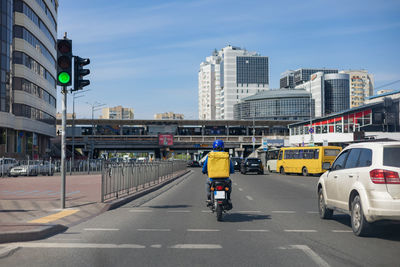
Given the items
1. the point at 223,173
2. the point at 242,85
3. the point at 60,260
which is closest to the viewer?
the point at 60,260

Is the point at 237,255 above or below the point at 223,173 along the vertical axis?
below

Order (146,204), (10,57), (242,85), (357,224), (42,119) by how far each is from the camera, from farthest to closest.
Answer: (242,85) → (42,119) → (10,57) → (146,204) → (357,224)

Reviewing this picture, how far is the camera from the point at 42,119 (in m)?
63.8

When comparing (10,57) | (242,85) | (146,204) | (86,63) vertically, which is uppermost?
(242,85)

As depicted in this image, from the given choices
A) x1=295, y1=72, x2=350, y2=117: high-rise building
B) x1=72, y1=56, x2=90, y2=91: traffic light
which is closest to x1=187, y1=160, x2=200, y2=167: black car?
x1=72, y1=56, x2=90, y2=91: traffic light

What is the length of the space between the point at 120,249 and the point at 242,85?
189m

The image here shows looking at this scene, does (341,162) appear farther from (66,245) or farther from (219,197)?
(66,245)

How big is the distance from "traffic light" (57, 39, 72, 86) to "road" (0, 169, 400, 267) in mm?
3673

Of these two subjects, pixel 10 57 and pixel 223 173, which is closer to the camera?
pixel 223 173

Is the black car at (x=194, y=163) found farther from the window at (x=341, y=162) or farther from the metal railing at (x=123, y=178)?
the window at (x=341, y=162)

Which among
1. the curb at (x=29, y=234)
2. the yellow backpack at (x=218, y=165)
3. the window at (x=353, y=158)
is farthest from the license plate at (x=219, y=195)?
the curb at (x=29, y=234)

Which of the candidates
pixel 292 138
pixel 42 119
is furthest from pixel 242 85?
pixel 42 119

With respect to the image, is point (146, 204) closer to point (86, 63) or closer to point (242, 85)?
point (86, 63)

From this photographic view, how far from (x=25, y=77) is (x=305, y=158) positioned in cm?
3534
